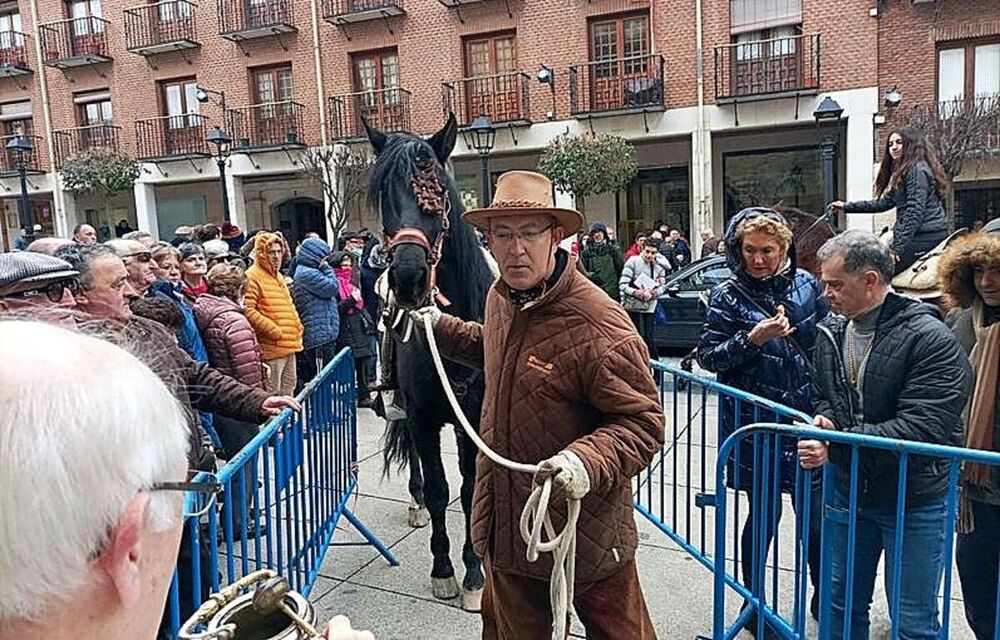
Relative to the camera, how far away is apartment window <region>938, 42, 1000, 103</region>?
50.2ft

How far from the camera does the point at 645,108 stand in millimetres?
17422

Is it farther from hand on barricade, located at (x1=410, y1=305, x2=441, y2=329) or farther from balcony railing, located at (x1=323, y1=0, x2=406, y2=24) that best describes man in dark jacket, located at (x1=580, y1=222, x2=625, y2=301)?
balcony railing, located at (x1=323, y1=0, x2=406, y2=24)

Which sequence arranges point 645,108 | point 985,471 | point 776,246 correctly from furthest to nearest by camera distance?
1. point 645,108
2. point 776,246
3. point 985,471

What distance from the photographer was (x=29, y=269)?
2.75 metres

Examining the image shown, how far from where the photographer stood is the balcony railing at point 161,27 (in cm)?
2216

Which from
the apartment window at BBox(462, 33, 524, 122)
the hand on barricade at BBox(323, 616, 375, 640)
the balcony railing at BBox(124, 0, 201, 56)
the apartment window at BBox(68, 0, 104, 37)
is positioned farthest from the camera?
the apartment window at BBox(68, 0, 104, 37)

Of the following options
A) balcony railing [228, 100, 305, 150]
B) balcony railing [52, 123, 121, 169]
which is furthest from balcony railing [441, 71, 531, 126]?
balcony railing [52, 123, 121, 169]

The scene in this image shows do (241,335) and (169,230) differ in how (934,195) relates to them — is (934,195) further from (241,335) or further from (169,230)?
(169,230)

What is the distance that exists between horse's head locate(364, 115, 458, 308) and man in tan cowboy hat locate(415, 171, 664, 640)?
0.74 metres

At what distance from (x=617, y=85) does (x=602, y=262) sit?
31.9ft

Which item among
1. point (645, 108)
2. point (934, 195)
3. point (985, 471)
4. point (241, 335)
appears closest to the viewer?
point (985, 471)

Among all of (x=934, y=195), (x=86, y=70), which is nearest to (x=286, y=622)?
(x=934, y=195)

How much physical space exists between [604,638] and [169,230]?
2517cm

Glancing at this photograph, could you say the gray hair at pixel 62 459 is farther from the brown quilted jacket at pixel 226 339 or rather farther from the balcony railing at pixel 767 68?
the balcony railing at pixel 767 68
